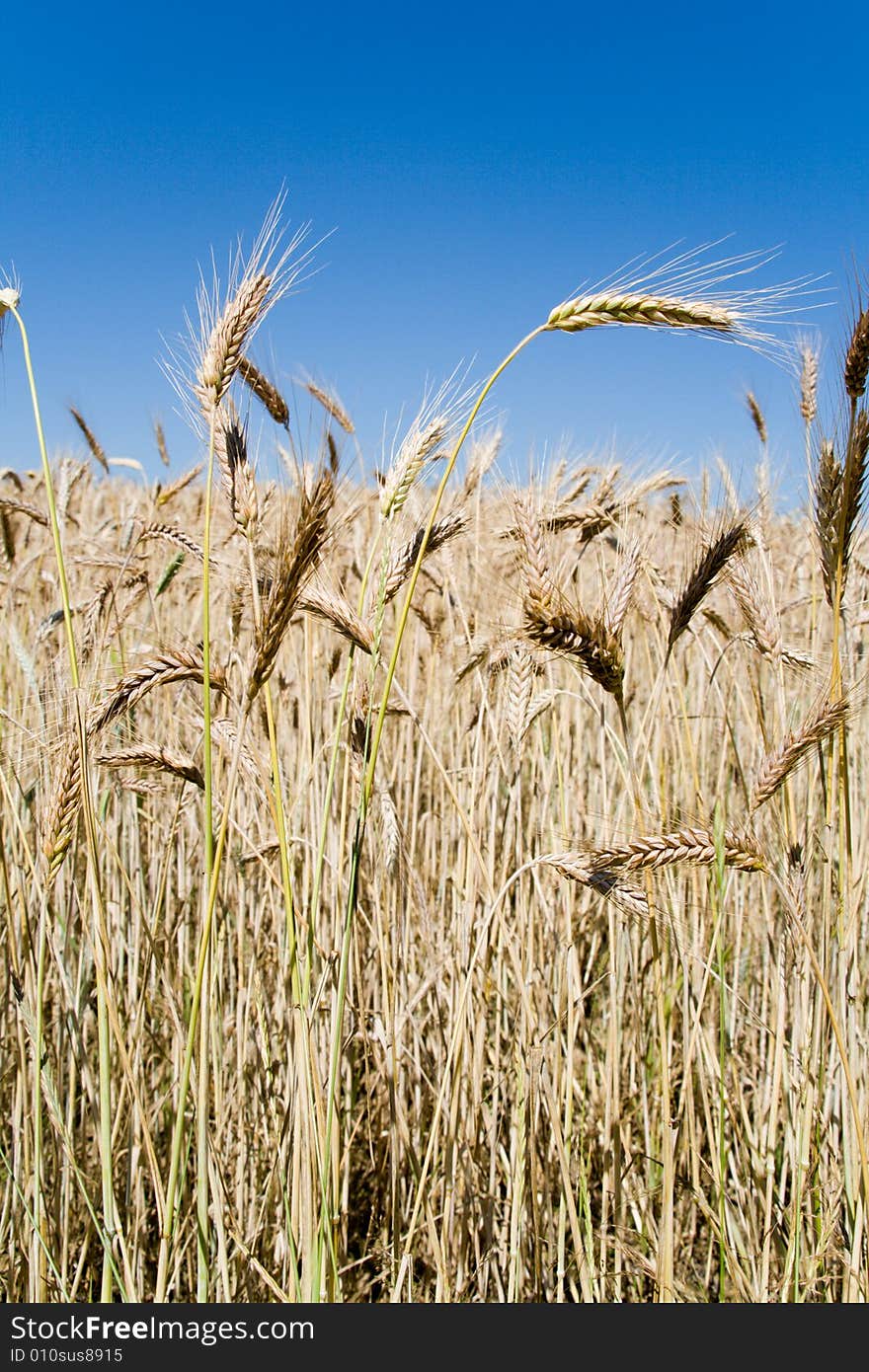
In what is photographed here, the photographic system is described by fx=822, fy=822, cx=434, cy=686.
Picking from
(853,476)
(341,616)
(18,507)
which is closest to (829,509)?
(853,476)

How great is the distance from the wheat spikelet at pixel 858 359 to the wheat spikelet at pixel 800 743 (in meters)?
0.54

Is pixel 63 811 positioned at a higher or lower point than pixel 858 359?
lower

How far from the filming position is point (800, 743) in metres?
1.18

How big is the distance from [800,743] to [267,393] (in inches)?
41.4

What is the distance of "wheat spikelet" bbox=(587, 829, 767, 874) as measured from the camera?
43.5 inches

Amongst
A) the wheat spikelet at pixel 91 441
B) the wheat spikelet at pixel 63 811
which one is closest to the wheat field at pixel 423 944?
the wheat spikelet at pixel 63 811

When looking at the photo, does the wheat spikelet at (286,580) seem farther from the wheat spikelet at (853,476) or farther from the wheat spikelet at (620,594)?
the wheat spikelet at (853,476)

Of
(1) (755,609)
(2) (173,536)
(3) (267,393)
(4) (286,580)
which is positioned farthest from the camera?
(2) (173,536)

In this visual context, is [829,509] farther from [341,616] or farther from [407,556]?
[341,616]

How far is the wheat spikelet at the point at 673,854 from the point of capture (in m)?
A: 1.10

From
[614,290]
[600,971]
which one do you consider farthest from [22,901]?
→ [600,971]

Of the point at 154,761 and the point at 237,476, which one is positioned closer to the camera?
the point at 237,476

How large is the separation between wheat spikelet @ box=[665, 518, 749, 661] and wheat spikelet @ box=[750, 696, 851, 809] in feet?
0.78

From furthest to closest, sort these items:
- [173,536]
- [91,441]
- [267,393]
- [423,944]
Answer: [91,441] < [423,944] < [173,536] < [267,393]
